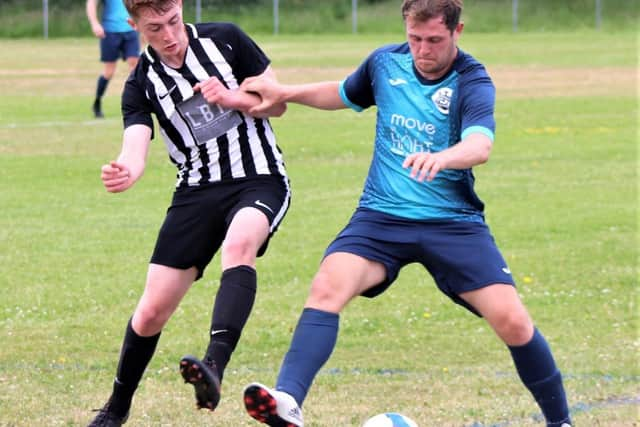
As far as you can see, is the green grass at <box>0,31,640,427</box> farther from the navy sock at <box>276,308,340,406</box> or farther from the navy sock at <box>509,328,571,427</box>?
the navy sock at <box>276,308,340,406</box>

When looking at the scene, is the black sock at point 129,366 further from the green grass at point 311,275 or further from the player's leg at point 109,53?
the player's leg at point 109,53

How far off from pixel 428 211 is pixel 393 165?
0.84 ft

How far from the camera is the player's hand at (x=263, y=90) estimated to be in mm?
5883

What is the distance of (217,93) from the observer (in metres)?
5.88

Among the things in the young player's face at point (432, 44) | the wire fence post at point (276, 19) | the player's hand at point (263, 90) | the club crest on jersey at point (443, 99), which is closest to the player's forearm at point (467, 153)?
the club crest on jersey at point (443, 99)

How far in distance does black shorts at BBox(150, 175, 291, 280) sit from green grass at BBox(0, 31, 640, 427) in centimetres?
93

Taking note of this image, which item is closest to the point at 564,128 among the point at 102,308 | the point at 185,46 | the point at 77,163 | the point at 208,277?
the point at 77,163

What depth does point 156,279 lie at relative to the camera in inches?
234

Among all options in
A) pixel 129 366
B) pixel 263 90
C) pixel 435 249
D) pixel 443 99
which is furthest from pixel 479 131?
pixel 129 366

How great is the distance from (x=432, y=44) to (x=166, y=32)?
126 centimetres

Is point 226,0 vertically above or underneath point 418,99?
underneath

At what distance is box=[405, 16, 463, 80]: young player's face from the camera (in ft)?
17.6

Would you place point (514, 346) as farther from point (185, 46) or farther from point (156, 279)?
point (185, 46)

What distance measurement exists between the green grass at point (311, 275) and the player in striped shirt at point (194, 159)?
718mm
